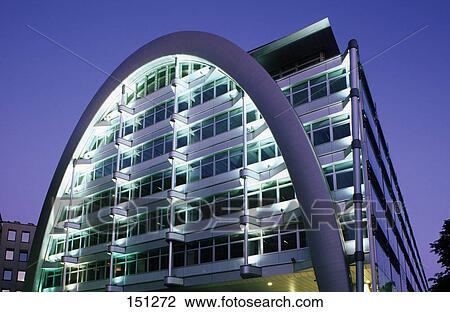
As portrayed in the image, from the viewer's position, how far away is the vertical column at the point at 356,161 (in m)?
29.0

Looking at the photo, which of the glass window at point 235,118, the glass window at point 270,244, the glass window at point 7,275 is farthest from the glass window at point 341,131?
the glass window at point 7,275

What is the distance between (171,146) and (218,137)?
5.54 m

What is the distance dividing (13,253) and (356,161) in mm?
76809

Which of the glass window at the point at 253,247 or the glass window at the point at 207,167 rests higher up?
the glass window at the point at 207,167

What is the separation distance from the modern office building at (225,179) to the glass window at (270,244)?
0.08 m

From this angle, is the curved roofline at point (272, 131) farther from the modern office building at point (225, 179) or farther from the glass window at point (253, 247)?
the glass window at point (253, 247)

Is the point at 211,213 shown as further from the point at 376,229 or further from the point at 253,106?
the point at 376,229

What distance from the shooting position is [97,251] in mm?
45938

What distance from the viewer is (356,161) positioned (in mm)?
31219

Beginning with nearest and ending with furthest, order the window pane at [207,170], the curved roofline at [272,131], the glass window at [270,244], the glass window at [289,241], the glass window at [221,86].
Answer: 1. the curved roofline at [272,131]
2. the glass window at [289,241]
3. the glass window at [270,244]
4. the window pane at [207,170]
5. the glass window at [221,86]
